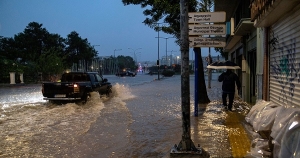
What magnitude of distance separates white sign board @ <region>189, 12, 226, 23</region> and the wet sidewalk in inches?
112

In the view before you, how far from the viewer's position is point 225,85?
10906 millimetres

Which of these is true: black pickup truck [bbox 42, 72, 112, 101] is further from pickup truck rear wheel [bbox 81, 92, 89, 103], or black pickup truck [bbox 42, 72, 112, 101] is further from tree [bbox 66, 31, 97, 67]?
tree [bbox 66, 31, 97, 67]

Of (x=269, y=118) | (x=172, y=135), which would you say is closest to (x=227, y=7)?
(x=172, y=135)

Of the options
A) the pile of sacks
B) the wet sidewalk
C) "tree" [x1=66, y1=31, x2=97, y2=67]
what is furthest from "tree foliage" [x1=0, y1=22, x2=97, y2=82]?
the pile of sacks

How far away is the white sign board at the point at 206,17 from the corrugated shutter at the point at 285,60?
1.43 m

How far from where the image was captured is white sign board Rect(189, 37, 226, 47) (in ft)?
29.1

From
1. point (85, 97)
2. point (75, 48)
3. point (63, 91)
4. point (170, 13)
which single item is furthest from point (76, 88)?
point (75, 48)

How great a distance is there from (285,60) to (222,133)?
7.44ft

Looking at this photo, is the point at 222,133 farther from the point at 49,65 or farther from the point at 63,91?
the point at 49,65

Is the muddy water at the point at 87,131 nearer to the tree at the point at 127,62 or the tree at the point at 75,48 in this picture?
the tree at the point at 75,48

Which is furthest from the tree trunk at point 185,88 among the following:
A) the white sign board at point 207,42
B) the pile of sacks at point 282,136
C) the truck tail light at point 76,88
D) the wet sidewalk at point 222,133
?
the truck tail light at point 76,88

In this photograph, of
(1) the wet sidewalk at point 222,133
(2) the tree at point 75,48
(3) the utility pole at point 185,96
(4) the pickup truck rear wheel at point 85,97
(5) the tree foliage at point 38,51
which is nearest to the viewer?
(3) the utility pole at point 185,96

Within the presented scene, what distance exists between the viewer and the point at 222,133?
7391 millimetres

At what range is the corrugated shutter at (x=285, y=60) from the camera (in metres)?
6.49
